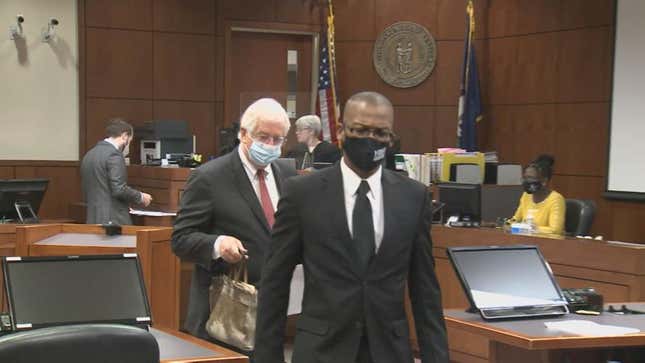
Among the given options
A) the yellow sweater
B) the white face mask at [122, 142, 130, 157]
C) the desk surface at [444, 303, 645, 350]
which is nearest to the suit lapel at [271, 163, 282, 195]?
the desk surface at [444, 303, 645, 350]

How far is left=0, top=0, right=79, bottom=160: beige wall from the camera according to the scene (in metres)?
9.68

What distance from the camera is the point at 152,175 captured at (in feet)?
27.7

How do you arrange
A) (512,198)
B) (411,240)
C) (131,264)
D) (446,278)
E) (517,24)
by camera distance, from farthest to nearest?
1. (517,24)
2. (512,198)
3. (446,278)
4. (131,264)
5. (411,240)

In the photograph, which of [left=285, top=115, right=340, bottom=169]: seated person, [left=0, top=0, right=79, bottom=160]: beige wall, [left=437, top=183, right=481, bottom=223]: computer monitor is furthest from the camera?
[left=0, top=0, right=79, bottom=160]: beige wall

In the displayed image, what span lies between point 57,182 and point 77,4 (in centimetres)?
188

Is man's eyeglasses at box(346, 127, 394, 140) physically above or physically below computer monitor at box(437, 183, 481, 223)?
above

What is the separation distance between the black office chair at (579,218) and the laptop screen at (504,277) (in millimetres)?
2547

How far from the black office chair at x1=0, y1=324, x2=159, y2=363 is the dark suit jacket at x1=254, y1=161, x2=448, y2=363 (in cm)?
38

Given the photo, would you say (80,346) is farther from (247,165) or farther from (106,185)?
(106,185)

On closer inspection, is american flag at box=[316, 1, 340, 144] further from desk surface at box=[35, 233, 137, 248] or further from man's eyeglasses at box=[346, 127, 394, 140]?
man's eyeglasses at box=[346, 127, 394, 140]

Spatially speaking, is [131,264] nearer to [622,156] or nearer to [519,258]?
[519,258]

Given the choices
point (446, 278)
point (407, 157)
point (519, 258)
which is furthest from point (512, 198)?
point (519, 258)

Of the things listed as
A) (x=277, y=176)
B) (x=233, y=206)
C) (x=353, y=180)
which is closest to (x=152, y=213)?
(x=277, y=176)

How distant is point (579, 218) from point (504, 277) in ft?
9.20
